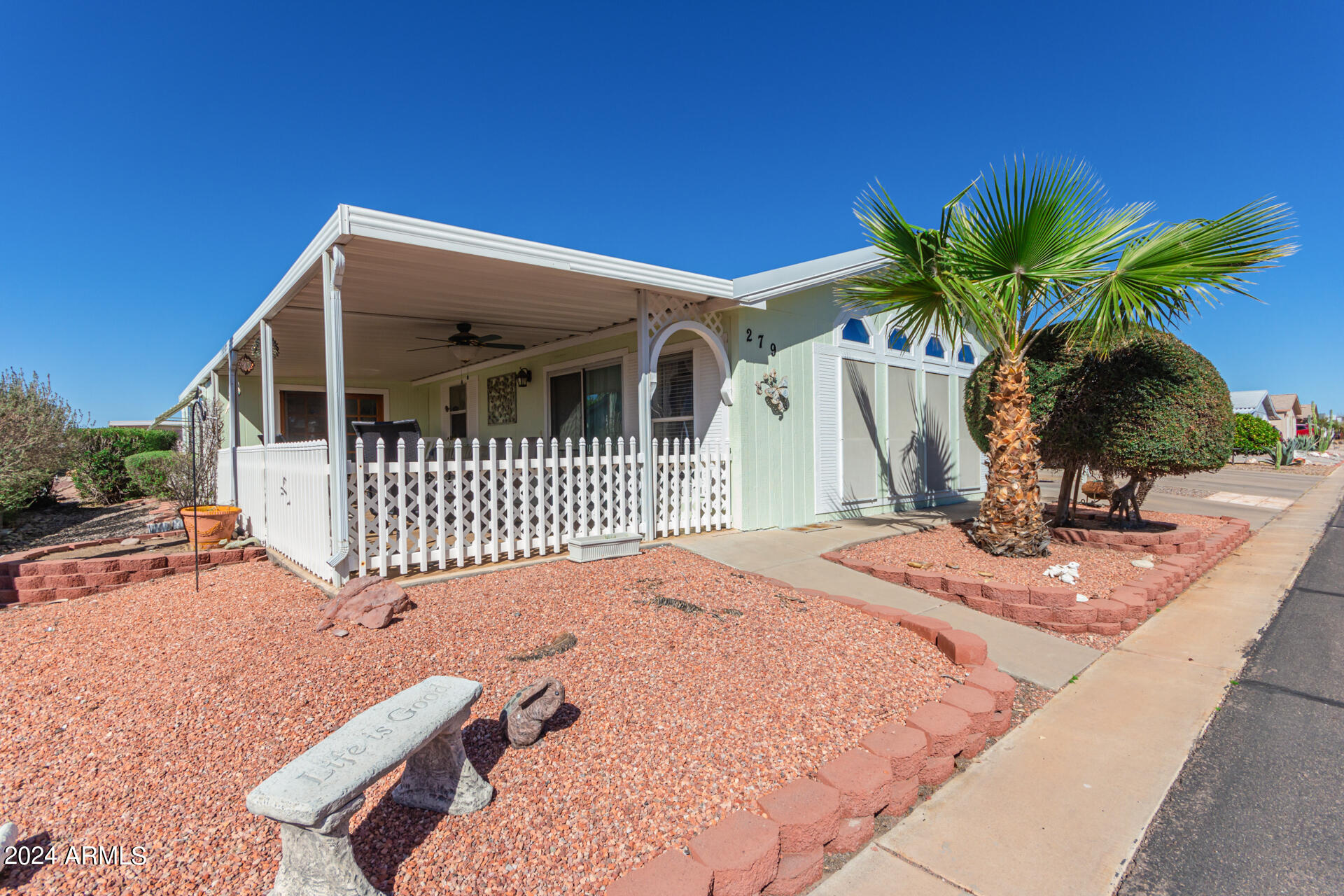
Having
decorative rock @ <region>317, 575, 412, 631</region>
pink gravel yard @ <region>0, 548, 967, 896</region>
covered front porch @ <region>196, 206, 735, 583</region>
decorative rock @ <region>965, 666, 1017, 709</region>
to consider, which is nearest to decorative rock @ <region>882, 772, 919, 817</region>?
pink gravel yard @ <region>0, 548, 967, 896</region>

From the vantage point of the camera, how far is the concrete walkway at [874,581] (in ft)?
12.8

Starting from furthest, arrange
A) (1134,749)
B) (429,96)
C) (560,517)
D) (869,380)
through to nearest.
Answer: (429,96), (869,380), (560,517), (1134,749)

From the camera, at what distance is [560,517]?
5.94 metres

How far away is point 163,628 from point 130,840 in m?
2.52

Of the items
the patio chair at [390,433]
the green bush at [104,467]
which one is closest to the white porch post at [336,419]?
the patio chair at [390,433]

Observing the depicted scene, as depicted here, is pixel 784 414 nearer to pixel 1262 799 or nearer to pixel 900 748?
pixel 900 748

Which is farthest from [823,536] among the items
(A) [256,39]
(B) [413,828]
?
(A) [256,39]

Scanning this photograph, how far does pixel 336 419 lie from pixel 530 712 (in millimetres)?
3168

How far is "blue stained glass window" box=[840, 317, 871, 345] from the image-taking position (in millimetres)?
8516

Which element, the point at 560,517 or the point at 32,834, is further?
the point at 560,517

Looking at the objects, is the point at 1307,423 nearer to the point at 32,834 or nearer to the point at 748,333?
the point at 748,333

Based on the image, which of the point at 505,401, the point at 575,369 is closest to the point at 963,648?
the point at 575,369

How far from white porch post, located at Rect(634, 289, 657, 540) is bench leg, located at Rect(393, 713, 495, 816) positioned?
421 centimetres

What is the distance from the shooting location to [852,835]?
7.23ft
